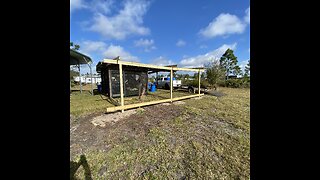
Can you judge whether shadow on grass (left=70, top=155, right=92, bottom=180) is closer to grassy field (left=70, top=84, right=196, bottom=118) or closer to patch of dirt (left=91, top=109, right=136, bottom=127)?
patch of dirt (left=91, top=109, right=136, bottom=127)

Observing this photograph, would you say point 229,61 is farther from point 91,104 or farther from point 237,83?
point 91,104

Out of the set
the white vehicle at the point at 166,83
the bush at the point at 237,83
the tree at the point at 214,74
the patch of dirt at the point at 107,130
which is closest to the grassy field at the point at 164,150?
the patch of dirt at the point at 107,130

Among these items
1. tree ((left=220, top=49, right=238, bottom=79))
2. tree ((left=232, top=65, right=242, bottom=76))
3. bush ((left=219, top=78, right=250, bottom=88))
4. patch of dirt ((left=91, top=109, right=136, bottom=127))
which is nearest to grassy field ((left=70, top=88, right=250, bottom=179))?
patch of dirt ((left=91, top=109, right=136, bottom=127))

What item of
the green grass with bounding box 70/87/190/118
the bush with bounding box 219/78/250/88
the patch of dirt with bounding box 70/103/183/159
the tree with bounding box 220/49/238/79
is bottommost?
the patch of dirt with bounding box 70/103/183/159

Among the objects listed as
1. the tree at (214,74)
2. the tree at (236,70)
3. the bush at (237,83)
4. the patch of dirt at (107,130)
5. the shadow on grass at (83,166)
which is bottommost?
the shadow on grass at (83,166)

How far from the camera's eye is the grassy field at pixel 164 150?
206 centimetres

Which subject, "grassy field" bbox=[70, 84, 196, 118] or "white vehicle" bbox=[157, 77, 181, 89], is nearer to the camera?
"grassy field" bbox=[70, 84, 196, 118]

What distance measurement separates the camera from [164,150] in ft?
8.71

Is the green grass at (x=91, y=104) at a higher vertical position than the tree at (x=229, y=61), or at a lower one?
lower

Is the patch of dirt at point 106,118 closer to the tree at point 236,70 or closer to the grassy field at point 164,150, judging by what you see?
the grassy field at point 164,150

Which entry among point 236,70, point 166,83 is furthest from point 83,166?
point 236,70

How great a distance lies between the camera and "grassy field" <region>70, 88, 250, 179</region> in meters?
2.06
